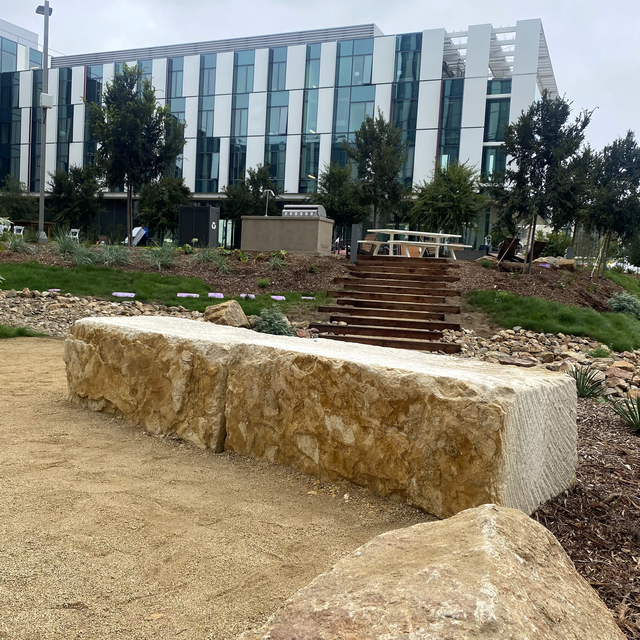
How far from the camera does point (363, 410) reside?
3.19 meters

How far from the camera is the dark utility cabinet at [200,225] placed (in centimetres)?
1898

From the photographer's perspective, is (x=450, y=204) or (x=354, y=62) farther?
(x=354, y=62)

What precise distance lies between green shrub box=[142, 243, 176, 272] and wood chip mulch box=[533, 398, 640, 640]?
1238cm

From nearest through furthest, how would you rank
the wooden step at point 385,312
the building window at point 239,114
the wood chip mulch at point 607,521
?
the wood chip mulch at point 607,521, the wooden step at point 385,312, the building window at point 239,114

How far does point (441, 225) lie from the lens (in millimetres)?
26625

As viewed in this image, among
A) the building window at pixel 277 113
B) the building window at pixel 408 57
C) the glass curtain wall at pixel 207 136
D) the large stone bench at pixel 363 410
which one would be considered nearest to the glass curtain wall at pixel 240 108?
the glass curtain wall at pixel 207 136

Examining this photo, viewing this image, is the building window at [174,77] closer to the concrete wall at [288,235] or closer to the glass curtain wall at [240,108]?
the glass curtain wall at [240,108]

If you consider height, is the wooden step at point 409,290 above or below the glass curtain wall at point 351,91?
below

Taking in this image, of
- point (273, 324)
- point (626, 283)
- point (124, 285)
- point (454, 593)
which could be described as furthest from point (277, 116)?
point (454, 593)

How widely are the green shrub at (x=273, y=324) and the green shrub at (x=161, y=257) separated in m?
6.18

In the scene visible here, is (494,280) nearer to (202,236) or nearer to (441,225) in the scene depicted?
(202,236)

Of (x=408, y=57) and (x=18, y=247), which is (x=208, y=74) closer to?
(x=408, y=57)

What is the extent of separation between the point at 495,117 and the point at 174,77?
2487 centimetres

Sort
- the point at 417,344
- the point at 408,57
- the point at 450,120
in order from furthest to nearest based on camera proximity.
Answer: the point at 408,57 → the point at 450,120 → the point at 417,344
